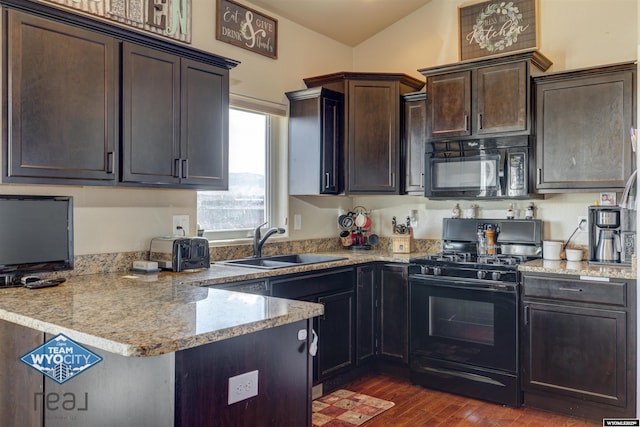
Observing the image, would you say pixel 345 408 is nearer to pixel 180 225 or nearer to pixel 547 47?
pixel 180 225

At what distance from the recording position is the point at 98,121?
8.21 feet

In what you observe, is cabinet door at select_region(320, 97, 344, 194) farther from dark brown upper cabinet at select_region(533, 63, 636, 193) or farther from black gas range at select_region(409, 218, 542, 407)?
dark brown upper cabinet at select_region(533, 63, 636, 193)

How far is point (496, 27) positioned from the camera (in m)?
3.96

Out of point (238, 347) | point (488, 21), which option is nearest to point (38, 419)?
point (238, 347)

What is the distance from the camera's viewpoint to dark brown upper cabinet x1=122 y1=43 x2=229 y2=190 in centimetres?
264

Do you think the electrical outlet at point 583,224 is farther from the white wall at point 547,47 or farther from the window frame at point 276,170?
the window frame at point 276,170

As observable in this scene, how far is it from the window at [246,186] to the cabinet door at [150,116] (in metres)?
0.75

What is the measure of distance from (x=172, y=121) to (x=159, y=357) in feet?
5.34

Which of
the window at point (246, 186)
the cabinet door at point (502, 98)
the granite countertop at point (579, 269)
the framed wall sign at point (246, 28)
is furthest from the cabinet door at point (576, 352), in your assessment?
the framed wall sign at point (246, 28)

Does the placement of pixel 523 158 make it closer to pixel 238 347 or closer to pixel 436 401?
pixel 436 401

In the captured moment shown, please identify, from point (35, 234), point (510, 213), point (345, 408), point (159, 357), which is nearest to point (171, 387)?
point (159, 357)

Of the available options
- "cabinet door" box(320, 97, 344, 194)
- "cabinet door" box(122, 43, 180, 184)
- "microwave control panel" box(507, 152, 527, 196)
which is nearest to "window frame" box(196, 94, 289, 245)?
"cabinet door" box(320, 97, 344, 194)

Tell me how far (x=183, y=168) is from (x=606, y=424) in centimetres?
284

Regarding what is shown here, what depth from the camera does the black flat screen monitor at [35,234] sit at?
2.36 m
